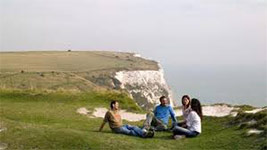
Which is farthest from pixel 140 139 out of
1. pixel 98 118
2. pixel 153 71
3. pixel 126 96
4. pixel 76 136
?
pixel 153 71

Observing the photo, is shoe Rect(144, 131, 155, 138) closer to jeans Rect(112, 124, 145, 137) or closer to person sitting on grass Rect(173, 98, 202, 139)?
jeans Rect(112, 124, 145, 137)

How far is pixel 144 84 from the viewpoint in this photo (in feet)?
579

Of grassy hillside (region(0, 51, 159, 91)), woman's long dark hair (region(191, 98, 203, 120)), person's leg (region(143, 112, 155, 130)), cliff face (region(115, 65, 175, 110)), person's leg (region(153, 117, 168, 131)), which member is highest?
woman's long dark hair (region(191, 98, 203, 120))

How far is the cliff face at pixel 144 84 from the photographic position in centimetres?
16938

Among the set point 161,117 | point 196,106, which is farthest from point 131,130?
point 196,106

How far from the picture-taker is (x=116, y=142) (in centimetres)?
1930

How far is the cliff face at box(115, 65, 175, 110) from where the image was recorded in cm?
16938

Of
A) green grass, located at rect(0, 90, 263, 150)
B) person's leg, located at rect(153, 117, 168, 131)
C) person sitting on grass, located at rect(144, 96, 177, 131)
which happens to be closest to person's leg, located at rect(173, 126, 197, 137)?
green grass, located at rect(0, 90, 263, 150)

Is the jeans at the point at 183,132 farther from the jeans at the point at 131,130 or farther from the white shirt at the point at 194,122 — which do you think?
the jeans at the point at 131,130

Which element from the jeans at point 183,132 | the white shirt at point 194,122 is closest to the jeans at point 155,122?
the jeans at point 183,132

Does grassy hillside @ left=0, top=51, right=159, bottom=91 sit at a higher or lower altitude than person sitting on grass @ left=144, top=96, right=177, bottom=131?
lower

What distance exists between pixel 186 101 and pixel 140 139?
3.13m

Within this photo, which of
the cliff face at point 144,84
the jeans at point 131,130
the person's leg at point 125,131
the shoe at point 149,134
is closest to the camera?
the shoe at point 149,134

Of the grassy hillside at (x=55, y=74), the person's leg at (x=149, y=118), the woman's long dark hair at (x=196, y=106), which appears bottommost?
the grassy hillside at (x=55, y=74)
